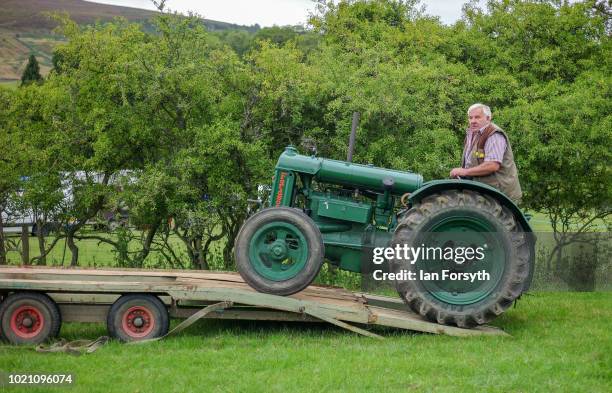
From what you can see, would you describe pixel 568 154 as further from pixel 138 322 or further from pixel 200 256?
pixel 138 322

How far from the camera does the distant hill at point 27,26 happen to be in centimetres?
1893

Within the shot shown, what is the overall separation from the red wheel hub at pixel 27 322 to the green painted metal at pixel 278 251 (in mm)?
2136

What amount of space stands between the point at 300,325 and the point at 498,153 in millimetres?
2762

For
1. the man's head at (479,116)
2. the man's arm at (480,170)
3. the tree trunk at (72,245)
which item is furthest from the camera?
the tree trunk at (72,245)

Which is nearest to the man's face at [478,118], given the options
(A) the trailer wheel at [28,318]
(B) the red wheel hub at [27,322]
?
(A) the trailer wheel at [28,318]

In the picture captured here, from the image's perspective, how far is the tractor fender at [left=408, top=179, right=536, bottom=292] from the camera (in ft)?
24.0

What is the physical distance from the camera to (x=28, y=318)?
7051 millimetres

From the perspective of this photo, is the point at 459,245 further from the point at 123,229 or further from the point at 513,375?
the point at 123,229

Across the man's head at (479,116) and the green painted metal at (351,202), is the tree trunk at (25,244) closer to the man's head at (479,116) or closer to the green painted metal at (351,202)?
the green painted metal at (351,202)

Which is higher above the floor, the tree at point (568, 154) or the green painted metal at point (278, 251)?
the tree at point (568, 154)

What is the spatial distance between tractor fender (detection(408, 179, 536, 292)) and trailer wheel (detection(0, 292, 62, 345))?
372cm

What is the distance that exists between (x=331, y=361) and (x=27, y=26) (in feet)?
59.0

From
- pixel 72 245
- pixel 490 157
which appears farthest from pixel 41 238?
pixel 490 157

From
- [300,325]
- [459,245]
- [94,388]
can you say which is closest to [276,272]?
[300,325]
